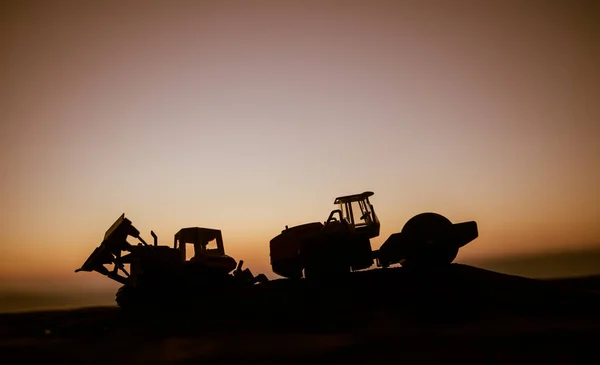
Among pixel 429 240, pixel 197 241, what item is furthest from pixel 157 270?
pixel 429 240

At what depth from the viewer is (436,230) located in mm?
10883

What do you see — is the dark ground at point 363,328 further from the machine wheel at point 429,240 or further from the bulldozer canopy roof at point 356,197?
the bulldozer canopy roof at point 356,197

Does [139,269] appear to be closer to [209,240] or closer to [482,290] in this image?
[209,240]

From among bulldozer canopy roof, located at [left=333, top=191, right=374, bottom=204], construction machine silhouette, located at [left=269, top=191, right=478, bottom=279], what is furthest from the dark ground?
bulldozer canopy roof, located at [left=333, top=191, right=374, bottom=204]

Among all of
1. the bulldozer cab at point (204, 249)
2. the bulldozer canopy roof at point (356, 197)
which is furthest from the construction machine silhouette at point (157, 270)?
the bulldozer canopy roof at point (356, 197)

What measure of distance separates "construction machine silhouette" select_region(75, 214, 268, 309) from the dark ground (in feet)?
2.79

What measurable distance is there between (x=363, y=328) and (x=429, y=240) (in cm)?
402

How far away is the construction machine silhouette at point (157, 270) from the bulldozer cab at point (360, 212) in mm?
3744

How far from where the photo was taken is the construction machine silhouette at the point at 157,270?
11.4 metres

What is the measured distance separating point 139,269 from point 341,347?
751 cm

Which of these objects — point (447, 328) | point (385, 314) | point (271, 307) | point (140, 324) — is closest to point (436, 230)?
point (385, 314)

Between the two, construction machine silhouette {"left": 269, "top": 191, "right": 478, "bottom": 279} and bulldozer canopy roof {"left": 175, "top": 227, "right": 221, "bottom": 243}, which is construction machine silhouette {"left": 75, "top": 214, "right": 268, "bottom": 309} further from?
construction machine silhouette {"left": 269, "top": 191, "right": 478, "bottom": 279}

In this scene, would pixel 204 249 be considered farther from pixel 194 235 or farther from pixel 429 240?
pixel 429 240

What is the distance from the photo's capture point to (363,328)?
779 centimetres
